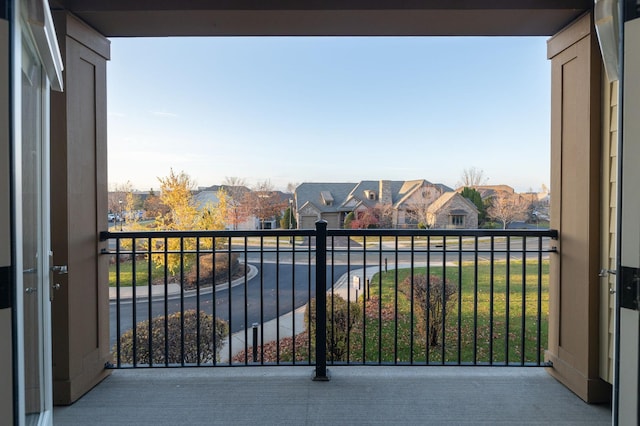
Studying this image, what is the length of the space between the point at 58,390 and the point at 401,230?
2337 millimetres

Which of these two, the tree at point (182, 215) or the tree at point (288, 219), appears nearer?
the tree at point (288, 219)

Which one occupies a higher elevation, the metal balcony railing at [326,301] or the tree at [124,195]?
the tree at [124,195]

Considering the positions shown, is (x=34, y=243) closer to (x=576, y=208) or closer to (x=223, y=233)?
(x=223, y=233)

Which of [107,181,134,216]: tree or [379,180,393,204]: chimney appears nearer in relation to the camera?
[107,181,134,216]: tree

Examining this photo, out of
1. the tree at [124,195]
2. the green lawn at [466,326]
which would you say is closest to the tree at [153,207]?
the tree at [124,195]

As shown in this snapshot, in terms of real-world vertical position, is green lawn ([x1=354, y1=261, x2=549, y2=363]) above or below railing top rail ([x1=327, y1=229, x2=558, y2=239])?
below

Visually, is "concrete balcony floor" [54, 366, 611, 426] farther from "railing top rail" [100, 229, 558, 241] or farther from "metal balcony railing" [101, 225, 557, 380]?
"railing top rail" [100, 229, 558, 241]

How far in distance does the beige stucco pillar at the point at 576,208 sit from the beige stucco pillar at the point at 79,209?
312cm

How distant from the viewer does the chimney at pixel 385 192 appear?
303 inches

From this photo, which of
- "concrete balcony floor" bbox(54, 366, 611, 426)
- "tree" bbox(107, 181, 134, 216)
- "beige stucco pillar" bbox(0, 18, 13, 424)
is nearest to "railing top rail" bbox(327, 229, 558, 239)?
"concrete balcony floor" bbox(54, 366, 611, 426)

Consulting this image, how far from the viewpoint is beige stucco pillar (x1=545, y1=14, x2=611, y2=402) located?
2096 mm

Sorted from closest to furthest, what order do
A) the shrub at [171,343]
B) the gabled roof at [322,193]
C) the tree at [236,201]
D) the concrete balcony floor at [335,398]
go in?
the concrete balcony floor at [335,398], the shrub at [171,343], the gabled roof at [322,193], the tree at [236,201]

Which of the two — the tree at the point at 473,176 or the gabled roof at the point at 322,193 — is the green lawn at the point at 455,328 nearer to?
the gabled roof at the point at 322,193

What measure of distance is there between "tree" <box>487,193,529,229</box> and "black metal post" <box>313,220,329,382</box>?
2688 millimetres
